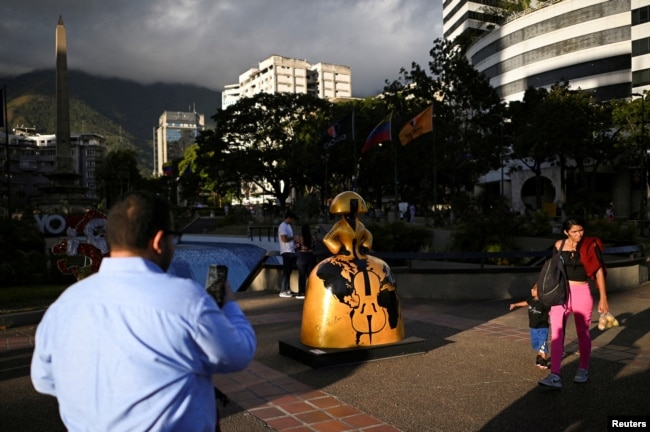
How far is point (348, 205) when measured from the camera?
7195mm

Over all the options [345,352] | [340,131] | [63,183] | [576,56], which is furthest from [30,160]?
[345,352]

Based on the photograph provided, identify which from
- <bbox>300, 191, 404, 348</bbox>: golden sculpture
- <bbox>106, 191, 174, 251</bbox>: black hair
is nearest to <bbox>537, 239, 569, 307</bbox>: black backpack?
<bbox>300, 191, 404, 348</bbox>: golden sculpture

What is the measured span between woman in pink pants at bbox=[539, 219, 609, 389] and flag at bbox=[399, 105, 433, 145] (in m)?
19.7

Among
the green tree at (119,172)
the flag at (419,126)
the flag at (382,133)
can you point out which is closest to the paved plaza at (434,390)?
the flag at (419,126)

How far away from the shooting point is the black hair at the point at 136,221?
6.83 feet

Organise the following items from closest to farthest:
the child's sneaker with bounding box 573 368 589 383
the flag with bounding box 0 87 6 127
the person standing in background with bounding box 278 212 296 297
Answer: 1. the child's sneaker with bounding box 573 368 589 383
2. the person standing in background with bounding box 278 212 296 297
3. the flag with bounding box 0 87 6 127

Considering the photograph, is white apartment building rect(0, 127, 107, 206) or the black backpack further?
white apartment building rect(0, 127, 107, 206)

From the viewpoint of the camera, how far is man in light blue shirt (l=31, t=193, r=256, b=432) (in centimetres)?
192

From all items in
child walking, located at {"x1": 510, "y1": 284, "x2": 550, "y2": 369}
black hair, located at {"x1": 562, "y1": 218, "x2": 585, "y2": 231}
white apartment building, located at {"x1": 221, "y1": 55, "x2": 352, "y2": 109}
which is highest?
white apartment building, located at {"x1": 221, "y1": 55, "x2": 352, "y2": 109}

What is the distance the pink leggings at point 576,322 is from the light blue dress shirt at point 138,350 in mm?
4370

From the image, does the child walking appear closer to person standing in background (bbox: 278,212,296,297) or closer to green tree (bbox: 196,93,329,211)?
person standing in background (bbox: 278,212,296,297)

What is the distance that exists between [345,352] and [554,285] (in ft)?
7.63

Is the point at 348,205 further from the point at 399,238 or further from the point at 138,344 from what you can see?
the point at 399,238

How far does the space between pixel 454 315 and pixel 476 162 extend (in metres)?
27.2
